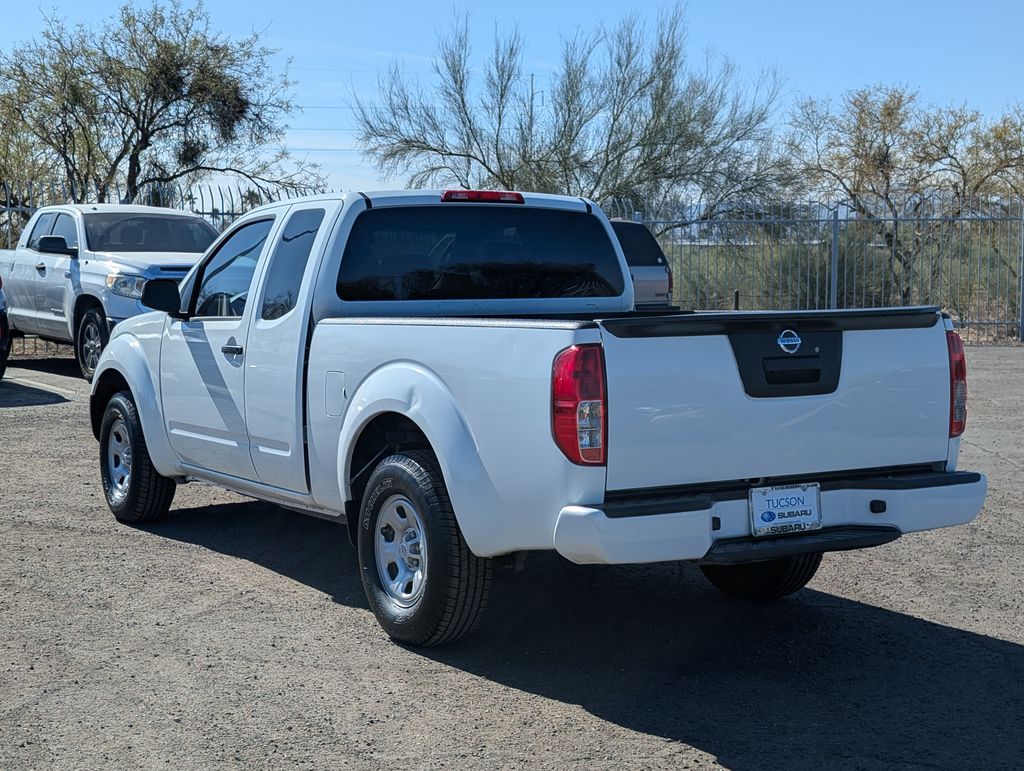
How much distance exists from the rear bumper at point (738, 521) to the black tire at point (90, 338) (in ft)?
36.5

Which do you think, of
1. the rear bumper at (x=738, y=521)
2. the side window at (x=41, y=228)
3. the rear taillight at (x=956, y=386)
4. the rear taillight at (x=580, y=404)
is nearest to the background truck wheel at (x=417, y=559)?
the rear bumper at (x=738, y=521)

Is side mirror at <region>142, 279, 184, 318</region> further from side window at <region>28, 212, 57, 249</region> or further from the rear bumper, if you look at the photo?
side window at <region>28, 212, 57, 249</region>

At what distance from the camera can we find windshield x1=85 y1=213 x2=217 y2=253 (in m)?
15.1

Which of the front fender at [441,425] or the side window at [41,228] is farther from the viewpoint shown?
the side window at [41,228]

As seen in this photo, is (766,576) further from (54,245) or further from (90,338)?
(54,245)

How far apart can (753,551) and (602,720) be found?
82cm

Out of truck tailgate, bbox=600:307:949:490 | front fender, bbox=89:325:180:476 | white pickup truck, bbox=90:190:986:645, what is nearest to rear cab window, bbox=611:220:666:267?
front fender, bbox=89:325:180:476

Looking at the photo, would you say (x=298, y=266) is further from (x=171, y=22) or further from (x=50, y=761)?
(x=171, y=22)

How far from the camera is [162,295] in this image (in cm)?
698

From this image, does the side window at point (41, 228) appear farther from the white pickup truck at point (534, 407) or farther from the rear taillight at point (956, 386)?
the rear taillight at point (956, 386)

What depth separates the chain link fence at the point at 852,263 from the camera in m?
21.8

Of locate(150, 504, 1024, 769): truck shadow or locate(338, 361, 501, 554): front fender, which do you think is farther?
locate(338, 361, 501, 554): front fender

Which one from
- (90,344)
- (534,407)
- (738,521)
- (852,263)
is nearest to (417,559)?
(534,407)

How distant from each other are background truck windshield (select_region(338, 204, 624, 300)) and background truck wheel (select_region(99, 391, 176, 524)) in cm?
219
